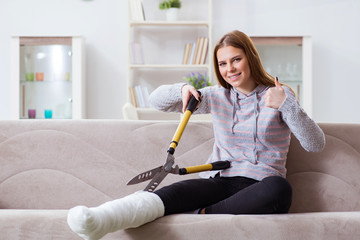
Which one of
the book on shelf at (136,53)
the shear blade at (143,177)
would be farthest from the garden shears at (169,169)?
the book on shelf at (136,53)

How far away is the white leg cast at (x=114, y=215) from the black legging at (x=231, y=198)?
0.08 meters

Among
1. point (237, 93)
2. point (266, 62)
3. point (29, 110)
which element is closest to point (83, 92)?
point (29, 110)

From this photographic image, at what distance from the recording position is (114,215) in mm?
1197

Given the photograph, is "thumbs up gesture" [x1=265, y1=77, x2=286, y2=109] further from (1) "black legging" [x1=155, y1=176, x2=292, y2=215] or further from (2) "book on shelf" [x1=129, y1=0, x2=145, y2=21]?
(2) "book on shelf" [x1=129, y1=0, x2=145, y2=21]

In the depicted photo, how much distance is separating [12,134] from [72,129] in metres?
0.23

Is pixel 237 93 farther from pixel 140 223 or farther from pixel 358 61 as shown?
pixel 358 61

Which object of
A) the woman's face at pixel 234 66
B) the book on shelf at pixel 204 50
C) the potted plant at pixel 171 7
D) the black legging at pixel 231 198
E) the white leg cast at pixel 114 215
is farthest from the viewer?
the potted plant at pixel 171 7

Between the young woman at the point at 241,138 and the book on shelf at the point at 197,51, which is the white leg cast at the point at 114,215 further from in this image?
the book on shelf at the point at 197,51

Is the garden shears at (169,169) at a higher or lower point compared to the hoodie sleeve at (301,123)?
lower

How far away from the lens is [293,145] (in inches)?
71.4

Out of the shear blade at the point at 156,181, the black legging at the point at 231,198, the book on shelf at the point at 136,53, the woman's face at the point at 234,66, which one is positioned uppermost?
the book on shelf at the point at 136,53

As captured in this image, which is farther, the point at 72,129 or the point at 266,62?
the point at 266,62

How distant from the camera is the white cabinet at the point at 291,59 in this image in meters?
4.54

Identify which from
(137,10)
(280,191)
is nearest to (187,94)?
(280,191)
